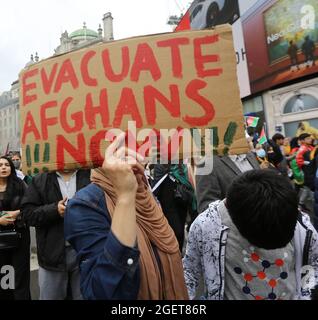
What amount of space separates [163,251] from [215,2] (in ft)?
63.3

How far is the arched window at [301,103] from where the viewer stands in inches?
535

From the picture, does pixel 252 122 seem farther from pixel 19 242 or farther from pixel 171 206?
pixel 19 242

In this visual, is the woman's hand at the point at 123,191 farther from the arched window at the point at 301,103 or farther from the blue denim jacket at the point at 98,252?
the arched window at the point at 301,103

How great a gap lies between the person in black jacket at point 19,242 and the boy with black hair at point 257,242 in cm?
228

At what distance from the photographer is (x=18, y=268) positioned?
3506 mm

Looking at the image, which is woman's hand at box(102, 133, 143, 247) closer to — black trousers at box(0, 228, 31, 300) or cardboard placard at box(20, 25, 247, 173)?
cardboard placard at box(20, 25, 247, 173)

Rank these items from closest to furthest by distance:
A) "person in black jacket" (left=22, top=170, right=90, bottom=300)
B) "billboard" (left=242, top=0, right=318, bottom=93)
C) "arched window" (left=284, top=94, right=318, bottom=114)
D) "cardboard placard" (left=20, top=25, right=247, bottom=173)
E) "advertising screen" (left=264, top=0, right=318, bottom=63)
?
"cardboard placard" (left=20, top=25, right=247, bottom=173) < "person in black jacket" (left=22, top=170, right=90, bottom=300) < "advertising screen" (left=264, top=0, right=318, bottom=63) < "billboard" (left=242, top=0, right=318, bottom=93) < "arched window" (left=284, top=94, right=318, bottom=114)

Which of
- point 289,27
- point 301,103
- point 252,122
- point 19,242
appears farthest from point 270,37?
point 19,242

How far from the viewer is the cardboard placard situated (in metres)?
1.66

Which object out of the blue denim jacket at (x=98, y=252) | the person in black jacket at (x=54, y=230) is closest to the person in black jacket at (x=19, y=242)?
the person in black jacket at (x=54, y=230)

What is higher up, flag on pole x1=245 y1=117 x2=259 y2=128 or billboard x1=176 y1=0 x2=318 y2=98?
billboard x1=176 y1=0 x2=318 y2=98

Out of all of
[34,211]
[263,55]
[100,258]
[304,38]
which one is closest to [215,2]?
[263,55]

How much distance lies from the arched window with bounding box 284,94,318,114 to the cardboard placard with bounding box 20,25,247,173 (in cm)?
1284

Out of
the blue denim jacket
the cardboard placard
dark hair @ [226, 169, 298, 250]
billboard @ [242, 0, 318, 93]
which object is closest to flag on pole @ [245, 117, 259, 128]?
the cardboard placard
